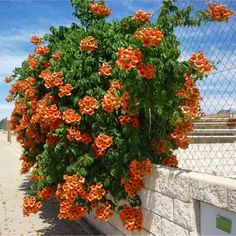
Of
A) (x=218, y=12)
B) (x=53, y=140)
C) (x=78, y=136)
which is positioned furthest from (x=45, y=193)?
(x=218, y=12)

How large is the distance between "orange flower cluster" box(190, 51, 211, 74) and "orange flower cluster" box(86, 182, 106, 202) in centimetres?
188

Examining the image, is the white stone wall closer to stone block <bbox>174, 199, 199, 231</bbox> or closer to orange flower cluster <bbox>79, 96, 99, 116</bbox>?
stone block <bbox>174, 199, 199, 231</bbox>

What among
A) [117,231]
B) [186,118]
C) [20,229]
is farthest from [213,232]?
[20,229]

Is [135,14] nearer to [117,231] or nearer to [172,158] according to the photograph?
[172,158]

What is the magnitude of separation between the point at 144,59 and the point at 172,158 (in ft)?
5.32

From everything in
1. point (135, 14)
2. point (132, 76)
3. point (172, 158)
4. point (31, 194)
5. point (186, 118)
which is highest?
point (135, 14)

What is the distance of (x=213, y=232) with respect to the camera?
353cm

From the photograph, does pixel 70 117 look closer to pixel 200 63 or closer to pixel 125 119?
pixel 125 119

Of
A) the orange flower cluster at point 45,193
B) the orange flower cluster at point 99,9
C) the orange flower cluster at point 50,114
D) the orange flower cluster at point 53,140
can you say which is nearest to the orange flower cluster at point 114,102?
the orange flower cluster at point 50,114

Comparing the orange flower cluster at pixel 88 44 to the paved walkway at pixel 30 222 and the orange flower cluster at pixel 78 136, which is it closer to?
the orange flower cluster at pixel 78 136

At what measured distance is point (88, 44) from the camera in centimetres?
498

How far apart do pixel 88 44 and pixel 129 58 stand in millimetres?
1232

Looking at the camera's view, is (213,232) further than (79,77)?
No

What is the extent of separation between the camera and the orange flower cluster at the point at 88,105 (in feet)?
15.6
